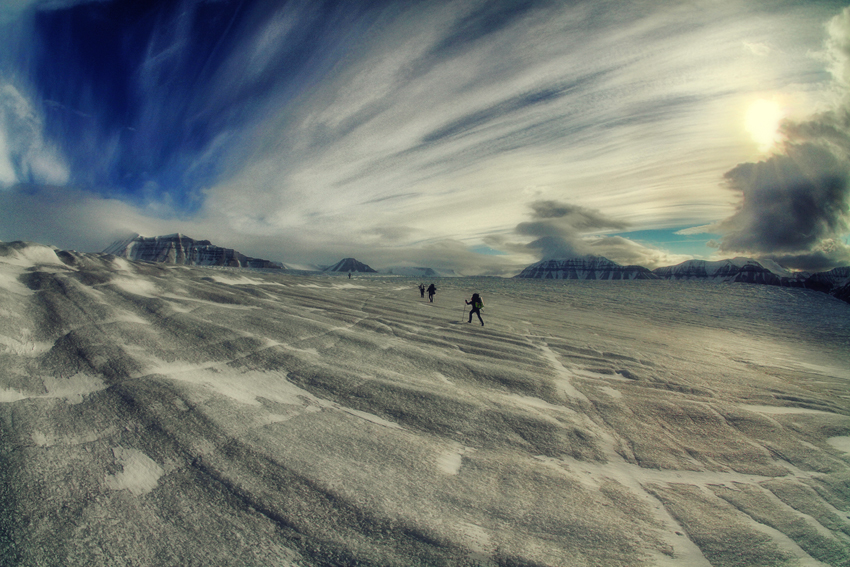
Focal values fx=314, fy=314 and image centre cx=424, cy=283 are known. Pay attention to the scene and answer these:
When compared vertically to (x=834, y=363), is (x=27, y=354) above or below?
above

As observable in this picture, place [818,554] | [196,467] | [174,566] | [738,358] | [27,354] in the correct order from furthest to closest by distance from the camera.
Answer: [738,358]
[27,354]
[196,467]
[818,554]
[174,566]

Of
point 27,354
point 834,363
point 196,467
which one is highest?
point 27,354

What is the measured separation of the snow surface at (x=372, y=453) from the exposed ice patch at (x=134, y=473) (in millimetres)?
22

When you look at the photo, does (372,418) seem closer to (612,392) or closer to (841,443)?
(612,392)

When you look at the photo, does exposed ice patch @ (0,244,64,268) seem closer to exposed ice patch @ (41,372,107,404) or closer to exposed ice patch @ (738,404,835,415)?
exposed ice patch @ (41,372,107,404)

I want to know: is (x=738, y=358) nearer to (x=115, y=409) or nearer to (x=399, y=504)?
(x=399, y=504)

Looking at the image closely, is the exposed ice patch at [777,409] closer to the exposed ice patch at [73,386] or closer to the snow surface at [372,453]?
the snow surface at [372,453]

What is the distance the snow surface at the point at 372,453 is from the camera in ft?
11.0

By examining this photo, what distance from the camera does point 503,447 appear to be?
547 cm

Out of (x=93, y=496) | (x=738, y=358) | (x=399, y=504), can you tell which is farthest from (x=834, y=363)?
(x=93, y=496)

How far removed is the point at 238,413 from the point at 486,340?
9.08 metres

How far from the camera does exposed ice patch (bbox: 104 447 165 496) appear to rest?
3.78m

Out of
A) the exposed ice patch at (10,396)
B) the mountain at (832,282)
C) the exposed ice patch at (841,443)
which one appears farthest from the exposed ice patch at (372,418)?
the mountain at (832,282)

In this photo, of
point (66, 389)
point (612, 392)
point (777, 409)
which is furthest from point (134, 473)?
point (777, 409)
